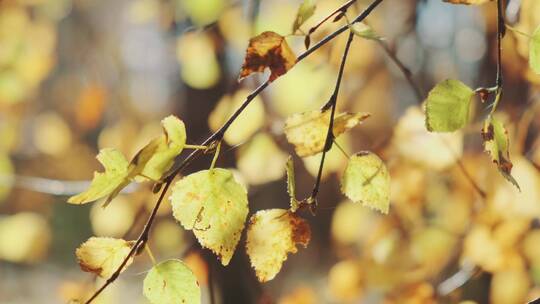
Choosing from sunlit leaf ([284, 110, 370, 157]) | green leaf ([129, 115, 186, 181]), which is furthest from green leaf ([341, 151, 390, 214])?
green leaf ([129, 115, 186, 181])

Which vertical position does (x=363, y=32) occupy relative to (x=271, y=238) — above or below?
above

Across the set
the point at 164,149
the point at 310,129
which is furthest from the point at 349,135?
the point at 164,149

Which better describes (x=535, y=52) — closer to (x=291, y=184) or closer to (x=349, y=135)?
(x=291, y=184)

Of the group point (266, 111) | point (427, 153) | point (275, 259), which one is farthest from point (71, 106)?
point (275, 259)

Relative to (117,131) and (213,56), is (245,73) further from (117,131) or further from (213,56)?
(117,131)

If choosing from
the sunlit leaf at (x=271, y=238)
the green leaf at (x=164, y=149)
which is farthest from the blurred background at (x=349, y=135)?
the green leaf at (x=164, y=149)

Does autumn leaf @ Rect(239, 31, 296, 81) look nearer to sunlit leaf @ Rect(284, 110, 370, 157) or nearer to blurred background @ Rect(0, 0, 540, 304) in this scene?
sunlit leaf @ Rect(284, 110, 370, 157)

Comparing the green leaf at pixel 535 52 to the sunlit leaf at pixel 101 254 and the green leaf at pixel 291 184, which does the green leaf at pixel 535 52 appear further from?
the sunlit leaf at pixel 101 254
